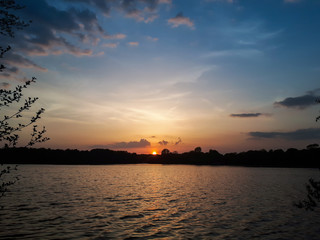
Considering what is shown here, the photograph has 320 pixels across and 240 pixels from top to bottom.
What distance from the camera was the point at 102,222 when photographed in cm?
2741

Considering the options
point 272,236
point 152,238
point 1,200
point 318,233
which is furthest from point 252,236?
point 1,200

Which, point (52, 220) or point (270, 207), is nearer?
point (52, 220)

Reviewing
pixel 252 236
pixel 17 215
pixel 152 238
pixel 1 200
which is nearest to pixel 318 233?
pixel 252 236

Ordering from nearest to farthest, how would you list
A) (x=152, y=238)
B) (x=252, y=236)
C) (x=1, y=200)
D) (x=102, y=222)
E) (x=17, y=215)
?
(x=152, y=238) → (x=252, y=236) → (x=102, y=222) → (x=17, y=215) → (x=1, y=200)

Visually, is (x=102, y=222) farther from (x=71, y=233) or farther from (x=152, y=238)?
(x=152, y=238)

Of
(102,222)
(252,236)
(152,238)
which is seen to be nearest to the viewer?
(152,238)

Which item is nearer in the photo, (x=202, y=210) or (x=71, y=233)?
(x=71, y=233)

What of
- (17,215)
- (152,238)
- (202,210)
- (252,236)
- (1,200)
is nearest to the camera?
(152,238)

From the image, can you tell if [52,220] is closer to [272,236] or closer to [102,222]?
[102,222]

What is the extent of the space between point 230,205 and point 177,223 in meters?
15.7

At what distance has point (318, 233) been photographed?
2509 centimetres

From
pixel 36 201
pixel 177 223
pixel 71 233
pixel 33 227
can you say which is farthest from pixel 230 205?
pixel 36 201

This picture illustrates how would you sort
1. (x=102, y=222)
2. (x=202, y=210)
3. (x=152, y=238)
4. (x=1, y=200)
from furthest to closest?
(x=1, y=200)
(x=202, y=210)
(x=102, y=222)
(x=152, y=238)

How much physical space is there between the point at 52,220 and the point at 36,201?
14.3 metres
